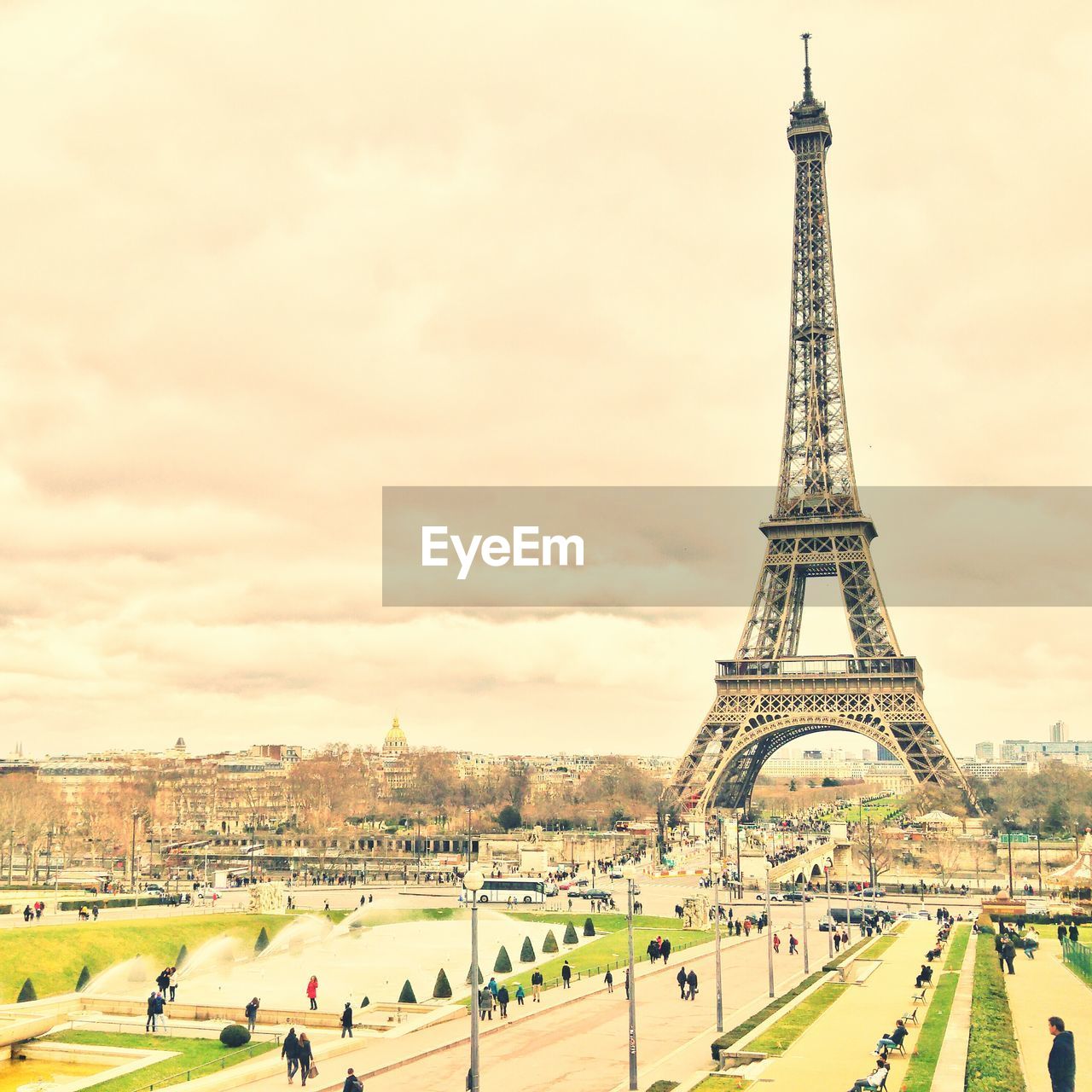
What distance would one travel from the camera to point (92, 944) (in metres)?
55.5

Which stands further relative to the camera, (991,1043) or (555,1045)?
(555,1045)

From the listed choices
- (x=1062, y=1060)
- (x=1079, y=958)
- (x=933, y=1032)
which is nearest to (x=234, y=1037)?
(x=933, y=1032)

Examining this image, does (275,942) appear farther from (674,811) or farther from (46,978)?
(674,811)

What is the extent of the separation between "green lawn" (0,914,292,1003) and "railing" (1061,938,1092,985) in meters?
36.3

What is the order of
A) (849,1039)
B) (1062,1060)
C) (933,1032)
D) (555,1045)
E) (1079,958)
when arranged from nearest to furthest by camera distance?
1. (1062,1060)
2. (933,1032)
3. (849,1039)
4. (555,1045)
5. (1079,958)

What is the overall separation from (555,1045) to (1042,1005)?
1428cm

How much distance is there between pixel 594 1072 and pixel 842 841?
7827 centimetres

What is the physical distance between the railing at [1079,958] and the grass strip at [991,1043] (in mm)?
2803

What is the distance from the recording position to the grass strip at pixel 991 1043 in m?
25.4

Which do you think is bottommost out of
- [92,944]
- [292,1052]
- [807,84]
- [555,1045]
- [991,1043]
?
[92,944]

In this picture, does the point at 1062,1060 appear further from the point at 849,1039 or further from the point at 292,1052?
the point at 292,1052

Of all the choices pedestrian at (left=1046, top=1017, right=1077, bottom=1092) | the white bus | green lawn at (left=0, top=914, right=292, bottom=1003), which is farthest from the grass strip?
the white bus

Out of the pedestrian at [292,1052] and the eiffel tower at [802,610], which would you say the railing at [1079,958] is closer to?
the pedestrian at [292,1052]

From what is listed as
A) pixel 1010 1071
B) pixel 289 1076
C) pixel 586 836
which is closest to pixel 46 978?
pixel 289 1076
